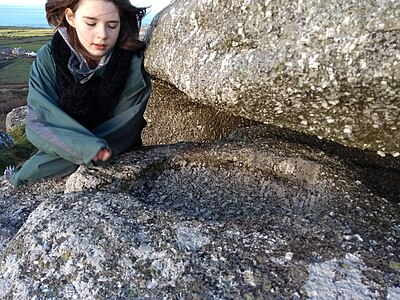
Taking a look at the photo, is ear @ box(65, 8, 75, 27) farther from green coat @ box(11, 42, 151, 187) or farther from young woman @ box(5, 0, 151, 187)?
green coat @ box(11, 42, 151, 187)

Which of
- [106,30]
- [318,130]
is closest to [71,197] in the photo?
[106,30]

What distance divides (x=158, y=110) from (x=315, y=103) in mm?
3416

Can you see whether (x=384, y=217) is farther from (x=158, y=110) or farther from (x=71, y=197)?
(x=158, y=110)

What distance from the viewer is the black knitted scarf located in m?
4.58

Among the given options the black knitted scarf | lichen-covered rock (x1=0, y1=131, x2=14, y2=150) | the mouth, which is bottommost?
lichen-covered rock (x1=0, y1=131, x2=14, y2=150)

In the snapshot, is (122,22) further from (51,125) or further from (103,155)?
(103,155)

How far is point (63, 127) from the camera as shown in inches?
176

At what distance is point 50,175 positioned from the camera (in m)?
5.03

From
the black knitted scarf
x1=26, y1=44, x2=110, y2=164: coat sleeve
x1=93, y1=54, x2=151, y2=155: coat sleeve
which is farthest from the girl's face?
x1=26, y1=44, x2=110, y2=164: coat sleeve

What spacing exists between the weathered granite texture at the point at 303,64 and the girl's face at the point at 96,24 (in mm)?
668

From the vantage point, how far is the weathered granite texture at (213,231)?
3123mm

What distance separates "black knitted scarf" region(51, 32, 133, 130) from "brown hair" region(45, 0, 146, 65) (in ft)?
0.29

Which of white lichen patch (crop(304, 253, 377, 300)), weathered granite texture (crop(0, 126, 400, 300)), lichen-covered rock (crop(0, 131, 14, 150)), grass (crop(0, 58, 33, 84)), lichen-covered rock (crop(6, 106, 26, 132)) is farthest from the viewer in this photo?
grass (crop(0, 58, 33, 84))

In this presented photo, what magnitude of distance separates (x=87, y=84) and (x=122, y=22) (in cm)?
67
